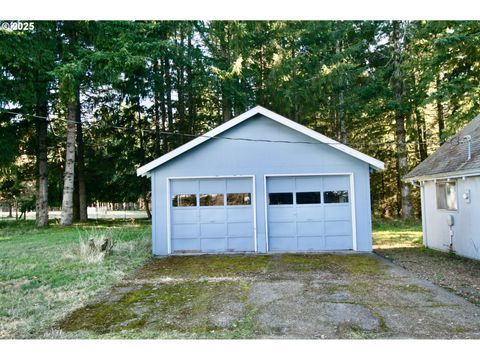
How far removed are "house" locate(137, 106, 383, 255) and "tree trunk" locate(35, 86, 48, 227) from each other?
10.0 meters

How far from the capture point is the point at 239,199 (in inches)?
437

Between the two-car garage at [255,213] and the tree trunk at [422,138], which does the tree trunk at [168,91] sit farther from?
the tree trunk at [422,138]

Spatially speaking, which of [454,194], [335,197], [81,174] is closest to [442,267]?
[454,194]

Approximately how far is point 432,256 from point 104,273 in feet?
27.1

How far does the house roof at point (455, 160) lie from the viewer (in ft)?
29.8

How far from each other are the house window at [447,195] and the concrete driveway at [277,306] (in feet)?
9.48

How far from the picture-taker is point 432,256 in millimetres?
9945

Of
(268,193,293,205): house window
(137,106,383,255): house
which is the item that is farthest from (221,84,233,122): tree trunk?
(268,193,293,205): house window

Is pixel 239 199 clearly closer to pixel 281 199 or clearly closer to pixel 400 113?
pixel 281 199

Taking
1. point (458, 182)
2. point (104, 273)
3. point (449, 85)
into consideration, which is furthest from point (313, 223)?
point (449, 85)

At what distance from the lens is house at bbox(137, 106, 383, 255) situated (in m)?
10.9

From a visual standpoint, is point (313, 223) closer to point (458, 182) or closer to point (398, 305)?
point (458, 182)

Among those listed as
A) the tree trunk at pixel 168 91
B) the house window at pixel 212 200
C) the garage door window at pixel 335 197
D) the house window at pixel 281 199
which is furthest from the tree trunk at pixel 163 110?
the garage door window at pixel 335 197

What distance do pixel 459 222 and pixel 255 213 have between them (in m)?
5.37
